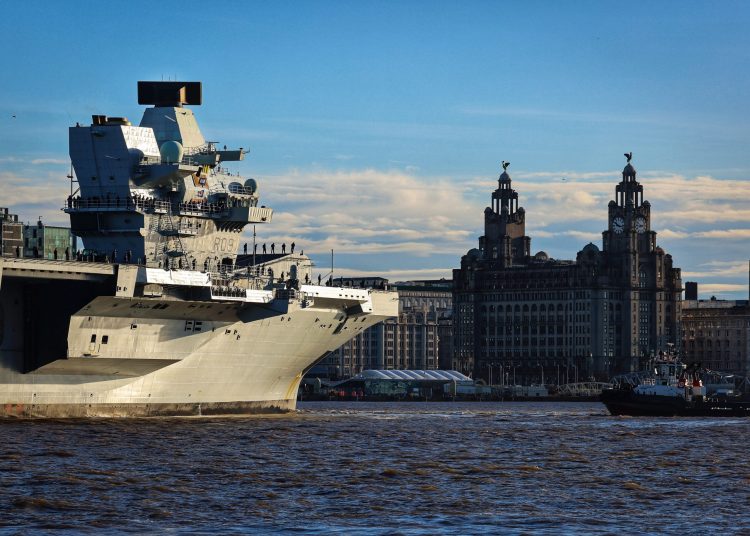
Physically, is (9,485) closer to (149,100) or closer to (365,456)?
(365,456)

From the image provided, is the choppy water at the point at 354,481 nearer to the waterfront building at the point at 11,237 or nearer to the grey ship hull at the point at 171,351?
the grey ship hull at the point at 171,351

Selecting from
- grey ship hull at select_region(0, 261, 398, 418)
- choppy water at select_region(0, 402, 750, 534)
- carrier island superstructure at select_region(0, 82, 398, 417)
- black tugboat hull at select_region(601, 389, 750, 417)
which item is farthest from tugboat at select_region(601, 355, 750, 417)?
choppy water at select_region(0, 402, 750, 534)

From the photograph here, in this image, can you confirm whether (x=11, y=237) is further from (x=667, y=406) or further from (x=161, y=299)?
(x=667, y=406)

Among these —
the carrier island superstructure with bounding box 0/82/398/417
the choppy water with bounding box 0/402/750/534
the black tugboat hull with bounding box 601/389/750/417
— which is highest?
the carrier island superstructure with bounding box 0/82/398/417

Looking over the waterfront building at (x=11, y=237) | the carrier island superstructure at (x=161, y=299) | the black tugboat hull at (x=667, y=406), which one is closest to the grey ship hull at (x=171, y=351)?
the carrier island superstructure at (x=161, y=299)

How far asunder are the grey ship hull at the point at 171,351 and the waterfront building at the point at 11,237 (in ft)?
4.79

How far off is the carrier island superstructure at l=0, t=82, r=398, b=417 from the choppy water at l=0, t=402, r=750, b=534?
227 cm

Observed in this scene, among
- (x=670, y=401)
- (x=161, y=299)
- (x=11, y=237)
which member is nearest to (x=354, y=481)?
(x=161, y=299)

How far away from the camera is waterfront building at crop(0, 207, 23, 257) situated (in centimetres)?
6141

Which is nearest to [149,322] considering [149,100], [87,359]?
[87,359]

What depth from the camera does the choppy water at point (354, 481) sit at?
34.4 meters

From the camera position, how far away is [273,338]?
7212 cm

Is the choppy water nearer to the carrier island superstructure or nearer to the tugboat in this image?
the carrier island superstructure

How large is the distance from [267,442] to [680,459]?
14.7 m
